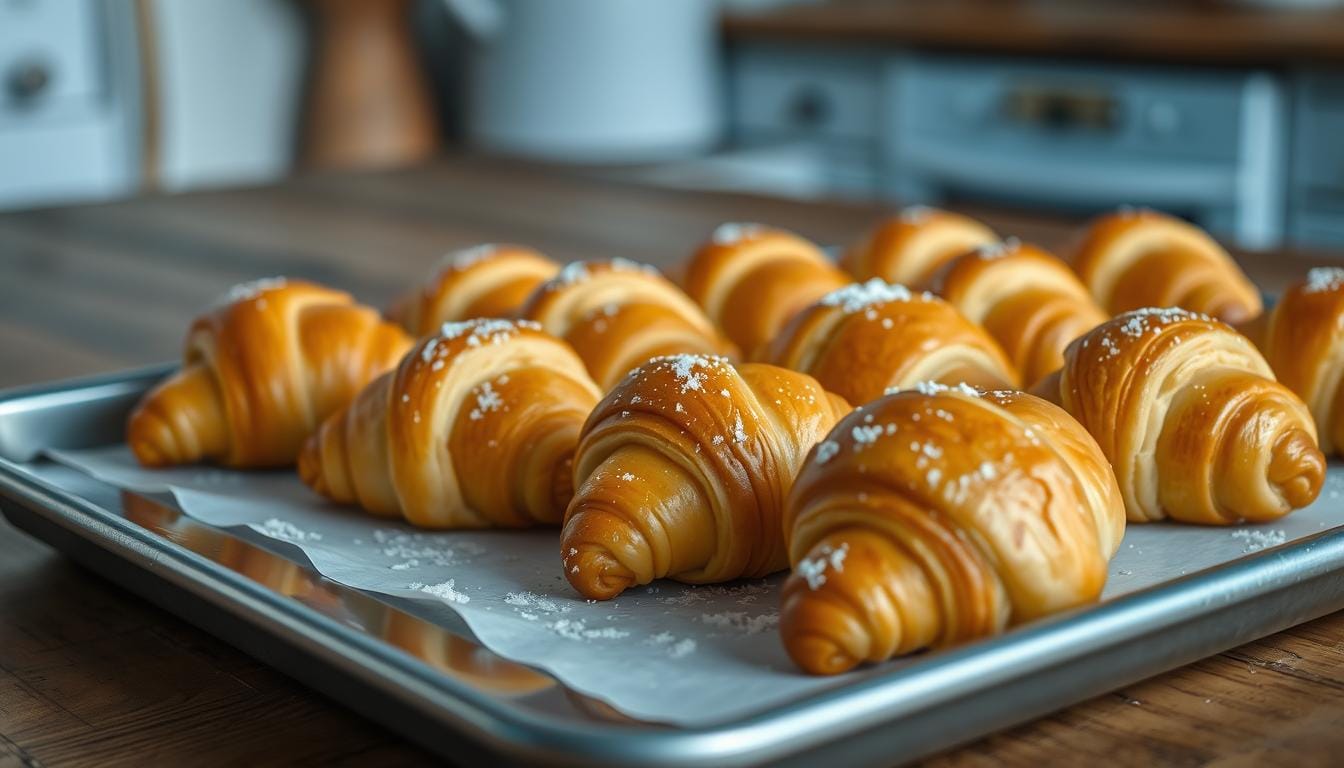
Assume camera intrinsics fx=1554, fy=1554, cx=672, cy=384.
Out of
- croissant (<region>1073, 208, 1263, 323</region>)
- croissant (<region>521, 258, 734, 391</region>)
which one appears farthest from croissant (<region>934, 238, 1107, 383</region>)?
croissant (<region>521, 258, 734, 391</region>)

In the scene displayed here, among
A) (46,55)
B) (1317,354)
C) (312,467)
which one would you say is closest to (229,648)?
(312,467)

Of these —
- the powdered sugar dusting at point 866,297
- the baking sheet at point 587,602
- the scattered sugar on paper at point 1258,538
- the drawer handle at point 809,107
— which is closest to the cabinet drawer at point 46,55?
the drawer handle at point 809,107

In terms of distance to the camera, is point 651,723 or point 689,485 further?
point 689,485

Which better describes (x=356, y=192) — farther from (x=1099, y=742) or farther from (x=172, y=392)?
(x=1099, y=742)

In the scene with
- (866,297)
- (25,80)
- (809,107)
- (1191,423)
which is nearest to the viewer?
(1191,423)

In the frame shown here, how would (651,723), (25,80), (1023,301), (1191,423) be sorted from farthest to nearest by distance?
1. (25,80)
2. (1023,301)
3. (1191,423)
4. (651,723)

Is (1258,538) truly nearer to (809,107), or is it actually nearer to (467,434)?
(467,434)

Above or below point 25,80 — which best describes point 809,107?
below
